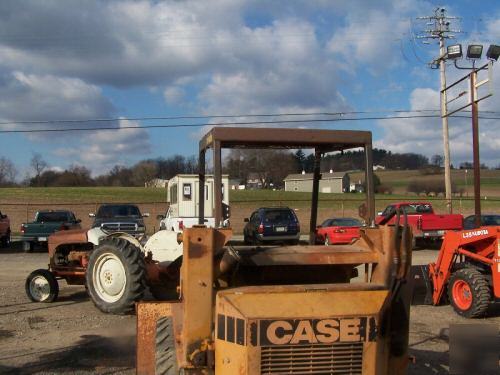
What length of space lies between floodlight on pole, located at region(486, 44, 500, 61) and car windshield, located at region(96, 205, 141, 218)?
499 inches

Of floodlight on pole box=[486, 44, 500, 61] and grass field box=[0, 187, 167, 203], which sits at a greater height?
floodlight on pole box=[486, 44, 500, 61]

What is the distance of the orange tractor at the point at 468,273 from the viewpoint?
29.8 feet

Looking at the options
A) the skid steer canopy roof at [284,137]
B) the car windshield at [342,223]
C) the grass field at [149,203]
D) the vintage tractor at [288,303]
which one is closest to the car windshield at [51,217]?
the grass field at [149,203]

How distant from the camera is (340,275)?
4.57 m

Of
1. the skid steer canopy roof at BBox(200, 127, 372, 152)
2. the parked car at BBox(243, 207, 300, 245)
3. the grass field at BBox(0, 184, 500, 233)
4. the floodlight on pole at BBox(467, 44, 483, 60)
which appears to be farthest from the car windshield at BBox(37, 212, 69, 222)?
the skid steer canopy roof at BBox(200, 127, 372, 152)

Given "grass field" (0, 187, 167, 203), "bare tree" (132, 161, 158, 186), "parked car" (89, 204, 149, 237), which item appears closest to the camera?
"parked car" (89, 204, 149, 237)

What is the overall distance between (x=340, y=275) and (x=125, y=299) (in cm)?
520

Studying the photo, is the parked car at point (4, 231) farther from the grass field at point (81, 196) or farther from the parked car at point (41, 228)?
the grass field at point (81, 196)

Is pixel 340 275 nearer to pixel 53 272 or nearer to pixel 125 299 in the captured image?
pixel 125 299

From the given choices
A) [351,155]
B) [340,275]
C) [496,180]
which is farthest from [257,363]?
[496,180]

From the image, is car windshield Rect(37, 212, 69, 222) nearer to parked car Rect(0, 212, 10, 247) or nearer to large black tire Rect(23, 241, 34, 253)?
large black tire Rect(23, 241, 34, 253)

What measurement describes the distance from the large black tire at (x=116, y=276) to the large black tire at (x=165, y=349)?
14.8 ft

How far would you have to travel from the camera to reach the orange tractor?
358 inches

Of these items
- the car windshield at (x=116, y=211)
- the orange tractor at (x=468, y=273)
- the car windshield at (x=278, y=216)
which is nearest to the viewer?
the orange tractor at (x=468, y=273)
